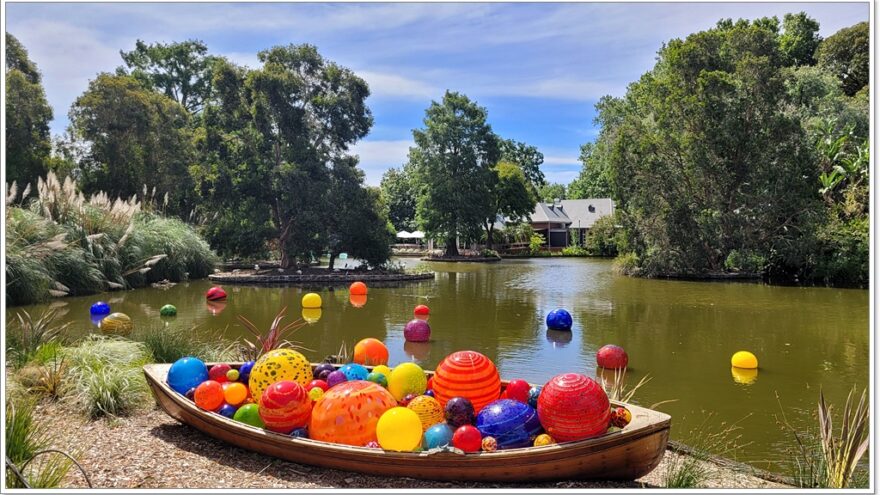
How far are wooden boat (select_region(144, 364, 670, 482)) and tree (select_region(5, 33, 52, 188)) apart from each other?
92.1 ft

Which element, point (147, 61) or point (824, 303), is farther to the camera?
point (147, 61)

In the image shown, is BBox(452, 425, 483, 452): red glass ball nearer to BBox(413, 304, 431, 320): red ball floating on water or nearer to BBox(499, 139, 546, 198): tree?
BBox(413, 304, 431, 320): red ball floating on water

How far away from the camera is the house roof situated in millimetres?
56000

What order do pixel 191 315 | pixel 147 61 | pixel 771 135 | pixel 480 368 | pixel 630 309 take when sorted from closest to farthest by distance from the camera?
pixel 480 368 < pixel 191 315 < pixel 630 309 < pixel 771 135 < pixel 147 61

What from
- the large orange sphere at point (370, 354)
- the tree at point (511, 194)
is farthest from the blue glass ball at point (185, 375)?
the tree at point (511, 194)

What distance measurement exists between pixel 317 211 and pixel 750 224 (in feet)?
63.9

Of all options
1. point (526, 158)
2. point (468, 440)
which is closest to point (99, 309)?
point (468, 440)

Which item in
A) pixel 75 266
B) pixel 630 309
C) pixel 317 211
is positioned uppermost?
pixel 317 211

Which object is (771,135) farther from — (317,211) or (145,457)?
(145,457)

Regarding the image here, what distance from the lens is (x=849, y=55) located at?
132 feet

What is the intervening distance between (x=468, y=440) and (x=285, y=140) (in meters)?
25.5

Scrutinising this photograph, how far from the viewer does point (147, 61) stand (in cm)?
4988

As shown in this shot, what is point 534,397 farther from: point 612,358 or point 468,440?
point 612,358

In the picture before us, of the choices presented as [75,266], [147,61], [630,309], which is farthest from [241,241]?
[147,61]
